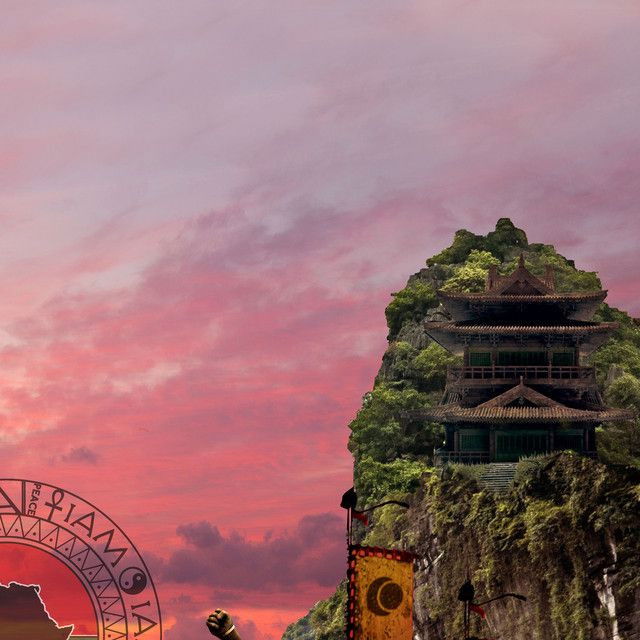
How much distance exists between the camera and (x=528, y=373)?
222 feet

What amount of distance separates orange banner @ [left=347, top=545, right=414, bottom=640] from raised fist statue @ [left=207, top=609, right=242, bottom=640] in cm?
778

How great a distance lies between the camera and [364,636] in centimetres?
3016

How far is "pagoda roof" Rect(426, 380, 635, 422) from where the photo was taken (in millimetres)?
64312

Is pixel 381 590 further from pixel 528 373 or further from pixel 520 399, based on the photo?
pixel 528 373

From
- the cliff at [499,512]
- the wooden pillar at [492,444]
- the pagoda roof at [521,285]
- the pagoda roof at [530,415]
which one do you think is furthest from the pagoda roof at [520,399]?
the pagoda roof at [521,285]

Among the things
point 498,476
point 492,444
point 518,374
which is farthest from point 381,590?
point 518,374

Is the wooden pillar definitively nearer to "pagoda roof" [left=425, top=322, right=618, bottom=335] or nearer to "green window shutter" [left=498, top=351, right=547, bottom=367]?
"green window shutter" [left=498, top=351, right=547, bottom=367]

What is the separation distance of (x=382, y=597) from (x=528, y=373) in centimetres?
3832

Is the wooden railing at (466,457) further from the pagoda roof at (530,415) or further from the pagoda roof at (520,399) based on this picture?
the pagoda roof at (520,399)

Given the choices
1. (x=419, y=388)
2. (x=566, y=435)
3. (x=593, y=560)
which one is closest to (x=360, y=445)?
(x=419, y=388)

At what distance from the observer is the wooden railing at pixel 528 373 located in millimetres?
67750

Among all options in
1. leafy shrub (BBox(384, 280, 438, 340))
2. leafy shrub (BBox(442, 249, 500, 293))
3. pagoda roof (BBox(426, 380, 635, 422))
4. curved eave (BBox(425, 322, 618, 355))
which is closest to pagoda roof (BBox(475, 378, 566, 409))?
pagoda roof (BBox(426, 380, 635, 422))

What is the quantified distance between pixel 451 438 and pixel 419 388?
928cm

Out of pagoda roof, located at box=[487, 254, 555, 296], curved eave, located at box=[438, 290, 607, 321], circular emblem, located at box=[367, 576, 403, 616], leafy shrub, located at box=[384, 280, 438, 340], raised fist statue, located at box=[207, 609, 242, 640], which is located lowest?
raised fist statue, located at box=[207, 609, 242, 640]
